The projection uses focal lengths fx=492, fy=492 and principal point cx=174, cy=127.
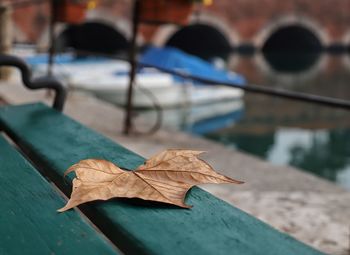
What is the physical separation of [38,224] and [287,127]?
296 inches

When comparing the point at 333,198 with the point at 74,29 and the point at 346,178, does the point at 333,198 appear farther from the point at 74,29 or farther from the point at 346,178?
the point at 74,29

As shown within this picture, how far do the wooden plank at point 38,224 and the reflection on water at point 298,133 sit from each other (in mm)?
4049

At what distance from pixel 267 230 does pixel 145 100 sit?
838 centimetres

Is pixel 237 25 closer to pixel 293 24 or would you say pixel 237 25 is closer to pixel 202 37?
pixel 293 24

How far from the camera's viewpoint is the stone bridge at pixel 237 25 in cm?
1962

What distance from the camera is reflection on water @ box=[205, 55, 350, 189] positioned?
5.66 m

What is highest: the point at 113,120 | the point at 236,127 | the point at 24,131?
the point at 24,131

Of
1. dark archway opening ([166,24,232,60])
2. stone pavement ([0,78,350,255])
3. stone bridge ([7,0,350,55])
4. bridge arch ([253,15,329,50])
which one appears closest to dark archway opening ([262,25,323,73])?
stone bridge ([7,0,350,55])

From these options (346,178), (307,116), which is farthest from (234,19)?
(346,178)

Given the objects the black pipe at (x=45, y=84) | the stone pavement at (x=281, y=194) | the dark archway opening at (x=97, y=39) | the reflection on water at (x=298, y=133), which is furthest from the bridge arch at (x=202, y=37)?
the black pipe at (x=45, y=84)

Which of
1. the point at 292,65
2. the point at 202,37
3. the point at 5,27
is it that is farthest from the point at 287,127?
the point at 202,37

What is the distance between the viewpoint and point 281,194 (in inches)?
85.7

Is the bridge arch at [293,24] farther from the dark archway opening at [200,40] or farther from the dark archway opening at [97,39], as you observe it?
the dark archway opening at [97,39]

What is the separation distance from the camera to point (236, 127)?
794 centimetres
